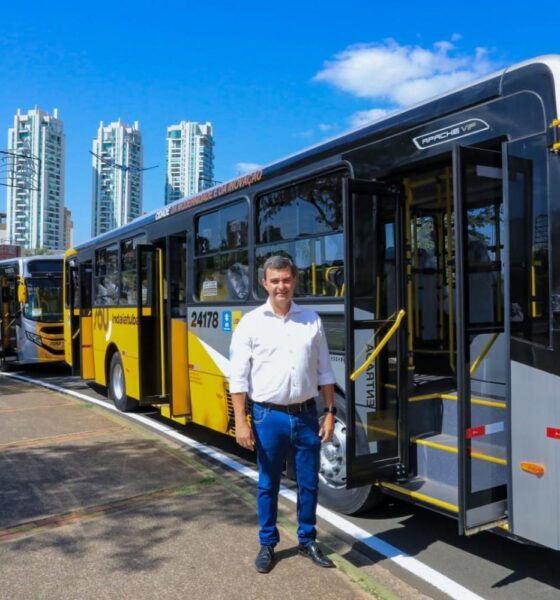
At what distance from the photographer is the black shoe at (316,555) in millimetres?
3834

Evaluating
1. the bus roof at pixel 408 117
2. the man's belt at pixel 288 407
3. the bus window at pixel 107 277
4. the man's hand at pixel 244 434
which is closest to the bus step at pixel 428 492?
the man's belt at pixel 288 407

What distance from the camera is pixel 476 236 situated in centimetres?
436

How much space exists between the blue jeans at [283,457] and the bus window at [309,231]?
1272 millimetres

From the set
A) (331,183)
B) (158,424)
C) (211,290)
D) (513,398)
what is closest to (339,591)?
(513,398)

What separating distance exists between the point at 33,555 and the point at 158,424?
448 cm

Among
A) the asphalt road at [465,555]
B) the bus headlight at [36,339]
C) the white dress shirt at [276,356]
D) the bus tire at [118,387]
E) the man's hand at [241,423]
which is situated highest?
the white dress shirt at [276,356]

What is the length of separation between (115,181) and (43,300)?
16821mm

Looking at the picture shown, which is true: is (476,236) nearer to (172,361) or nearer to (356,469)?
(356,469)

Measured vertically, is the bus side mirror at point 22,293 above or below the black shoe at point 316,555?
above

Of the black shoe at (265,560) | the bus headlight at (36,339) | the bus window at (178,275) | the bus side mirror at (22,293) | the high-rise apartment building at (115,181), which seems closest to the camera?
the black shoe at (265,560)

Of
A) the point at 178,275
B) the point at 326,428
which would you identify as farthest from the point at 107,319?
the point at 326,428

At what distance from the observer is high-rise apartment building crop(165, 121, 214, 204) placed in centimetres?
3159

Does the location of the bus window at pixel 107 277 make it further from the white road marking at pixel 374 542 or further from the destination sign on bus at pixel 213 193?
the white road marking at pixel 374 542

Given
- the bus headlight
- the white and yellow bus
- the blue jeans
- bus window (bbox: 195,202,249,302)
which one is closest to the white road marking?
the white and yellow bus
